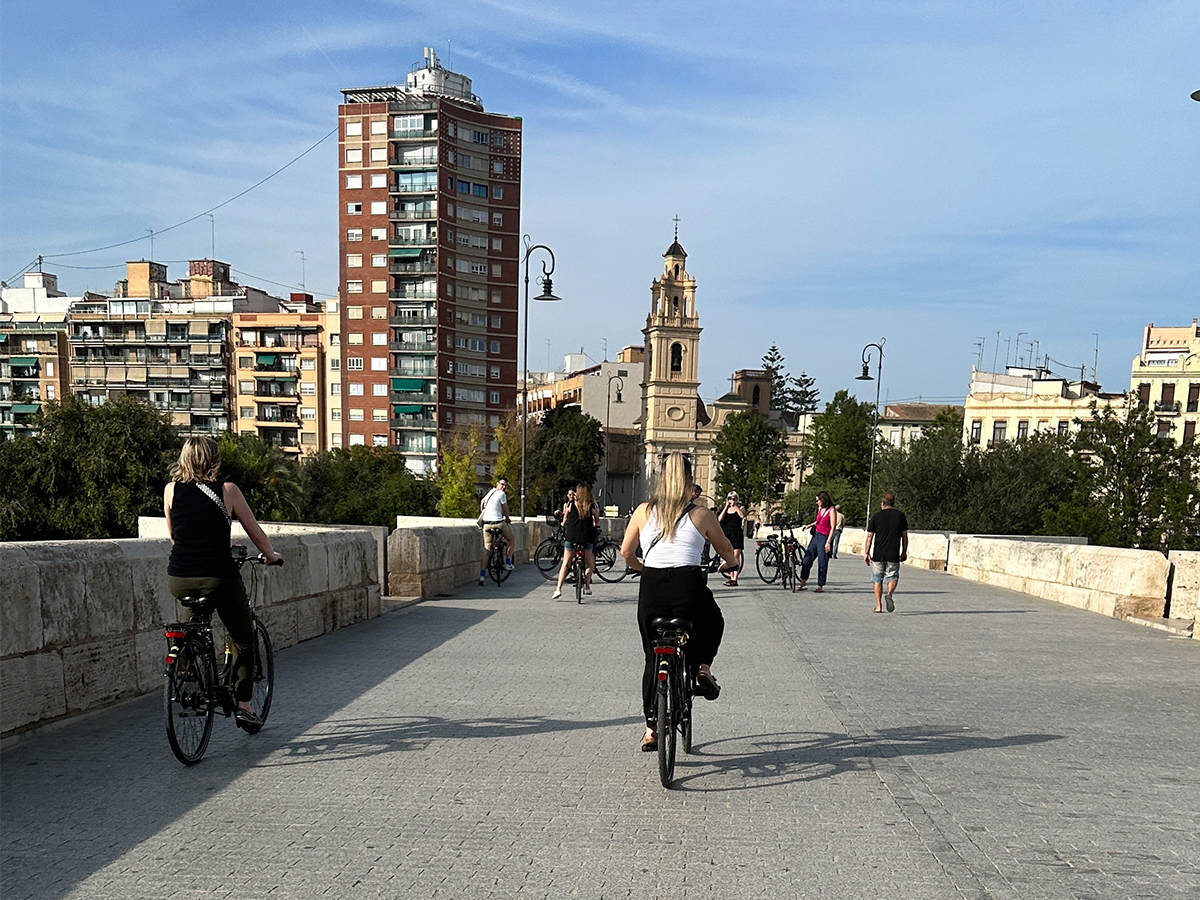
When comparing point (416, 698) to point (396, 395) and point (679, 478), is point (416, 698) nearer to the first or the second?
point (679, 478)

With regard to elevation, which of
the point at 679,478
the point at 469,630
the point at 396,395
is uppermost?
the point at 396,395

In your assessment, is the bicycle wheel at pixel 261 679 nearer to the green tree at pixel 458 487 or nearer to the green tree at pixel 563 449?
the green tree at pixel 458 487

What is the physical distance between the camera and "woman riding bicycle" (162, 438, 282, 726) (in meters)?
5.78

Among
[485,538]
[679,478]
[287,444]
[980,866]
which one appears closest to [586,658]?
[679,478]

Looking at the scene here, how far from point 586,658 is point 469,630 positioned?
2213mm

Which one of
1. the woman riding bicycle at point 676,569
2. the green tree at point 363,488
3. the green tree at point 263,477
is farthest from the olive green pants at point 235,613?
the green tree at point 363,488

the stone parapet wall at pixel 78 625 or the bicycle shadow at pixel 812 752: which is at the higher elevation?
the stone parapet wall at pixel 78 625

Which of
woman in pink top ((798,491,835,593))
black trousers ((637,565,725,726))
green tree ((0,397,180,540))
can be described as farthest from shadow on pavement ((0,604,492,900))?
green tree ((0,397,180,540))

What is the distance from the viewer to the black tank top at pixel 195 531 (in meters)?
5.77

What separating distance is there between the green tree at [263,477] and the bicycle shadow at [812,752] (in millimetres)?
38849

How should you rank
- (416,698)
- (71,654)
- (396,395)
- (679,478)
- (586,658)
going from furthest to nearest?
(396,395) < (586,658) < (416,698) < (71,654) < (679,478)

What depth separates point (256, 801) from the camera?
16.4ft

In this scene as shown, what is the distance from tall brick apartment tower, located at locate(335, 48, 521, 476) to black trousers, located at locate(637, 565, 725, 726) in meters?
82.9

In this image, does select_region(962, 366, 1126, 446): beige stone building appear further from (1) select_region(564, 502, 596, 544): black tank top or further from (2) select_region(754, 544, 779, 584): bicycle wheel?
(1) select_region(564, 502, 596, 544): black tank top
